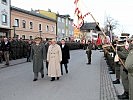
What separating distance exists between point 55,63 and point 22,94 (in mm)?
3650

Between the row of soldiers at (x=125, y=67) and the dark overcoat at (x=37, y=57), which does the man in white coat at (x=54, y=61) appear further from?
the row of soldiers at (x=125, y=67)

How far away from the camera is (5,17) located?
43.1 m

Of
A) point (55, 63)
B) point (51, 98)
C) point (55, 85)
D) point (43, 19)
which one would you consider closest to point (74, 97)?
point (51, 98)

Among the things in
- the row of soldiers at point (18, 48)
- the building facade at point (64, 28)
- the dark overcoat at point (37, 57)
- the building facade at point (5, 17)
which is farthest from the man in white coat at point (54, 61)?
the building facade at point (64, 28)

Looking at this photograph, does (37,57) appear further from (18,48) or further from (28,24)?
(28,24)

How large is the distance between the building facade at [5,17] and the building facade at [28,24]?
1.26 metres

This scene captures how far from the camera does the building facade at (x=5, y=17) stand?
136 feet

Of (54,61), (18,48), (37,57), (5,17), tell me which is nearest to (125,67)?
(54,61)

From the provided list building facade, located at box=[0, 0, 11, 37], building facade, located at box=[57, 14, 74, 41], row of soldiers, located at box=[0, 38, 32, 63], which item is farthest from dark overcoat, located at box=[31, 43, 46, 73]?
building facade, located at box=[57, 14, 74, 41]

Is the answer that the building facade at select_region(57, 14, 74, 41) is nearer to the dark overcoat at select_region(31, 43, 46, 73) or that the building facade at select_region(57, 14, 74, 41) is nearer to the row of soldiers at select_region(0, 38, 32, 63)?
the row of soldiers at select_region(0, 38, 32, 63)

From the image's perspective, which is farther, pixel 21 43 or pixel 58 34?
pixel 58 34

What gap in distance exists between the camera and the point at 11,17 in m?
45.6

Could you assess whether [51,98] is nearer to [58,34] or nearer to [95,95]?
[95,95]

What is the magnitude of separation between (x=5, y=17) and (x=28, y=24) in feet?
34.6
